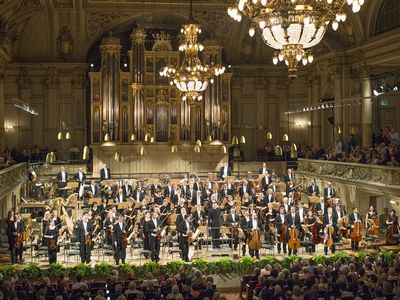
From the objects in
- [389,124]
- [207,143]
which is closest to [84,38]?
[207,143]

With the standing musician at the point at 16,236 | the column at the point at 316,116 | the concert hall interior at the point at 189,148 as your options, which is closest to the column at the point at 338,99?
the concert hall interior at the point at 189,148

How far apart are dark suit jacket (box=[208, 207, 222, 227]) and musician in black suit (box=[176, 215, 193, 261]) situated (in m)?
1.08

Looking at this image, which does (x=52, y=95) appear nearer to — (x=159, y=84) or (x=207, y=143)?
(x=159, y=84)

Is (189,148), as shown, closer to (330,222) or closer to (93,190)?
(93,190)

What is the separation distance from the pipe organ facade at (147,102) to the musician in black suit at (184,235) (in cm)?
1049

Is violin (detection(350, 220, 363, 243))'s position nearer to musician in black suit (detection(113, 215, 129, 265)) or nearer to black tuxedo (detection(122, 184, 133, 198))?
musician in black suit (detection(113, 215, 129, 265))

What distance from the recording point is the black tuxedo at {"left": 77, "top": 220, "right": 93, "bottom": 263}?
49.8ft

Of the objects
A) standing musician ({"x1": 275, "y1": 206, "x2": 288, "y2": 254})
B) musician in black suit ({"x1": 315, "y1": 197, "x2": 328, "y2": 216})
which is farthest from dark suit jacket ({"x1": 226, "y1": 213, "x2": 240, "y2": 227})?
musician in black suit ({"x1": 315, "y1": 197, "x2": 328, "y2": 216})

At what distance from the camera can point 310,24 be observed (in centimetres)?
966

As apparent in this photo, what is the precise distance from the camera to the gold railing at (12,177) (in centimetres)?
1825

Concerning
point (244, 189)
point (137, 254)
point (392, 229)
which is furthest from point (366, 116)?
point (137, 254)

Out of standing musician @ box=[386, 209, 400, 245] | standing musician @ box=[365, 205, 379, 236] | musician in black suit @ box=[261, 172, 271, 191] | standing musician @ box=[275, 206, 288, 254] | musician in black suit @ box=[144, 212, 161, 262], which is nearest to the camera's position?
musician in black suit @ box=[144, 212, 161, 262]

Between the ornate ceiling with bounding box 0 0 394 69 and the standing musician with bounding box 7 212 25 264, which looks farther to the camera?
the ornate ceiling with bounding box 0 0 394 69

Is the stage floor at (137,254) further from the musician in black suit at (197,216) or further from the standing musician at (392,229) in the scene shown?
the musician in black suit at (197,216)
